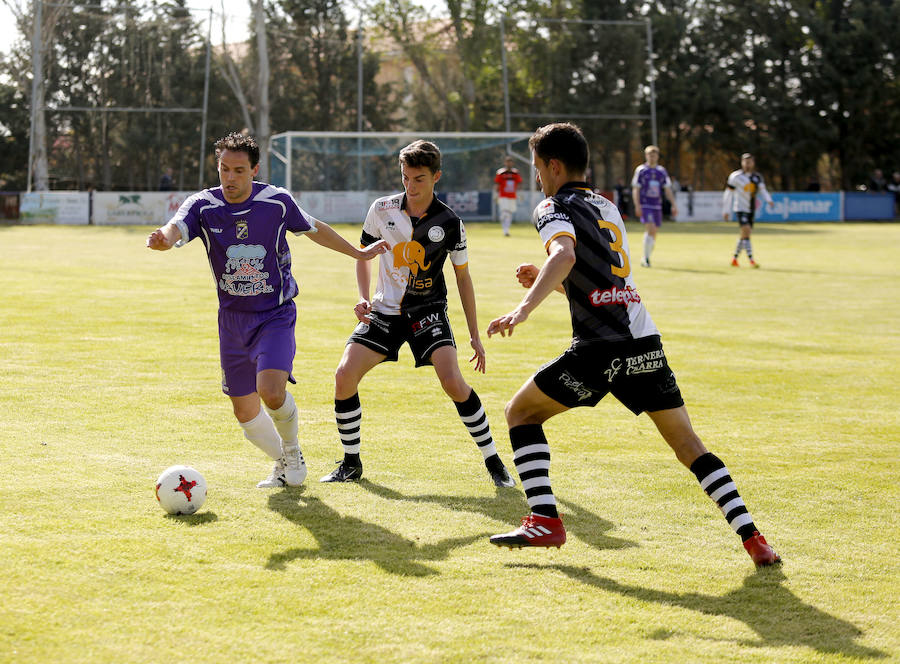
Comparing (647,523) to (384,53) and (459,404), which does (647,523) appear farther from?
(384,53)

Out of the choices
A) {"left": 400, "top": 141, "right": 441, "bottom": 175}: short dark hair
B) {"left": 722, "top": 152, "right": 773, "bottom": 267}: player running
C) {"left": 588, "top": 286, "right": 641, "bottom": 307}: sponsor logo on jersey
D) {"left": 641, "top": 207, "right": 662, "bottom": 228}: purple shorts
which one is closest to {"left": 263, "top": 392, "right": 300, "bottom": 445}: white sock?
{"left": 400, "top": 141, "right": 441, "bottom": 175}: short dark hair

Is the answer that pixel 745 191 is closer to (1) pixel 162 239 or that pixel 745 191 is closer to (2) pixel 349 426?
(2) pixel 349 426

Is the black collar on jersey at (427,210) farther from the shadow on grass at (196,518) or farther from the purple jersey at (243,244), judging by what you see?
the shadow on grass at (196,518)

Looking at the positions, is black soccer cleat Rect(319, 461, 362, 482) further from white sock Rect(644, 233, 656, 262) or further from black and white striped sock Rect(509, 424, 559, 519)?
white sock Rect(644, 233, 656, 262)

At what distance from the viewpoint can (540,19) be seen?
42219 millimetres

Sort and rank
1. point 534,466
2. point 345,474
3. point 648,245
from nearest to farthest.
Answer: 1. point 534,466
2. point 345,474
3. point 648,245

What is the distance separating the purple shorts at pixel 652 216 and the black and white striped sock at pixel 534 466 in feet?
53.7

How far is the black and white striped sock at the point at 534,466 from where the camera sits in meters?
4.78

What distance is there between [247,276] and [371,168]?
32.5 metres

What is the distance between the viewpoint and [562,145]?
4723mm

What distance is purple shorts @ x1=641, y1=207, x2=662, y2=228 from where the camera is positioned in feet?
68.0

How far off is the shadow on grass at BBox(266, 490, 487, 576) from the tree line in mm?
33546

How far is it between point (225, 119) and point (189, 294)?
27.7m

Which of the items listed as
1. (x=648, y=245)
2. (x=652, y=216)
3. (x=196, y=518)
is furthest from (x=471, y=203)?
(x=196, y=518)
